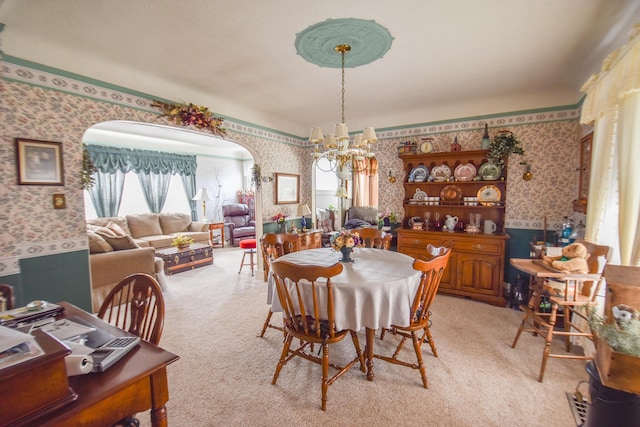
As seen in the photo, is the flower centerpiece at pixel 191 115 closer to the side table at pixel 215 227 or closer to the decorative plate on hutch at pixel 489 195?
the decorative plate on hutch at pixel 489 195

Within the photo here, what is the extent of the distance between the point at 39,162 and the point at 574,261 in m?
4.66

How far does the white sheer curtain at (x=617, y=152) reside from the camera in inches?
72.1

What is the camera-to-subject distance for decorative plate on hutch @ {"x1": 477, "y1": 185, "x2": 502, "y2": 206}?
12.7ft

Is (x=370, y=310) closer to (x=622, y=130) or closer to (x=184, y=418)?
(x=184, y=418)

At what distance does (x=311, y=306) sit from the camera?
2.03 meters

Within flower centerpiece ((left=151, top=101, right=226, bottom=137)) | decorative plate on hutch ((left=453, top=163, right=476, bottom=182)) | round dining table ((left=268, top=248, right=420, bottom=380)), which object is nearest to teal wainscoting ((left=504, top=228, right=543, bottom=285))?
decorative plate on hutch ((left=453, top=163, right=476, bottom=182))

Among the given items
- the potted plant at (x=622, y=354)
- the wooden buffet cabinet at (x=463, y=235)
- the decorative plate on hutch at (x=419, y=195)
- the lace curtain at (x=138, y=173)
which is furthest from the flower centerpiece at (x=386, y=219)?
the lace curtain at (x=138, y=173)

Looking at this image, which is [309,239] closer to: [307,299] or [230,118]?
[230,118]

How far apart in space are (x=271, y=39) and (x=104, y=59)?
1.76 m

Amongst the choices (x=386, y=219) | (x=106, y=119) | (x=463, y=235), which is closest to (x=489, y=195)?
(x=463, y=235)

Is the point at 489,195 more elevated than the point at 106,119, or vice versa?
the point at 106,119

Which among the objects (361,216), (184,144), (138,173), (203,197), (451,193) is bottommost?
(361,216)

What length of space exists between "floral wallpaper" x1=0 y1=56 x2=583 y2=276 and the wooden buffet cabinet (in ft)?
0.78

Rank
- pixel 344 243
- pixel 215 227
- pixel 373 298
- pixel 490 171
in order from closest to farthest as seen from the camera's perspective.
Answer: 1. pixel 373 298
2. pixel 344 243
3. pixel 490 171
4. pixel 215 227
